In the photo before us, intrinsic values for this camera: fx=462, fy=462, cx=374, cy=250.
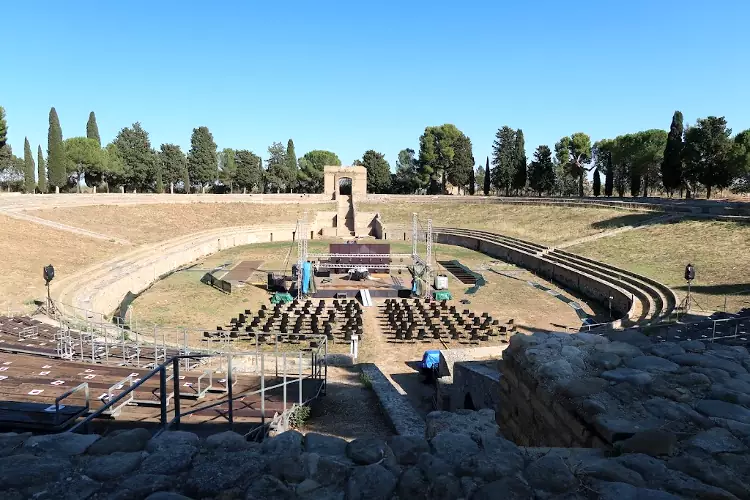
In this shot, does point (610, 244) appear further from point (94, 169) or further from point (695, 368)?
point (94, 169)

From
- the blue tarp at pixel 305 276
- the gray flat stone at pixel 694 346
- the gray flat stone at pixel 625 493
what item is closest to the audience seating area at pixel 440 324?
the blue tarp at pixel 305 276

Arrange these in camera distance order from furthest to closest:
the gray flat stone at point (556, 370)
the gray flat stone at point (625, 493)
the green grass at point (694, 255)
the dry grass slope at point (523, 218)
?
the dry grass slope at point (523, 218), the green grass at point (694, 255), the gray flat stone at point (556, 370), the gray flat stone at point (625, 493)

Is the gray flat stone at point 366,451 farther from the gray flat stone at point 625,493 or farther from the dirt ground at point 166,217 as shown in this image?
the dirt ground at point 166,217

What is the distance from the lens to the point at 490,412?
19.4 ft

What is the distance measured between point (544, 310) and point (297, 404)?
17315 mm

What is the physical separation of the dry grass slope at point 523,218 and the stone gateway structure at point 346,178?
102 inches

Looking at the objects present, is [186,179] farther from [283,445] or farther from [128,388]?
→ [283,445]

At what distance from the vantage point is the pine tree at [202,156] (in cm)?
6856

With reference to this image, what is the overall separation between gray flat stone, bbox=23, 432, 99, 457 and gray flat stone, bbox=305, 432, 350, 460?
1.58m

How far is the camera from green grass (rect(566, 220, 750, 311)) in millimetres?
19844

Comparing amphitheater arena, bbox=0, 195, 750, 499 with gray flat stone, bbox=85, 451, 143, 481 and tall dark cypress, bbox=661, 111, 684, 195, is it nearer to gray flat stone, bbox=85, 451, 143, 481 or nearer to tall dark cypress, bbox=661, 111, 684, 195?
gray flat stone, bbox=85, 451, 143, 481

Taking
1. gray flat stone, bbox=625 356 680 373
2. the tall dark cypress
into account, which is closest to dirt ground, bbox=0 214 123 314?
gray flat stone, bbox=625 356 680 373

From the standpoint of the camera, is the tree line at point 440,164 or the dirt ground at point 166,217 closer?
the dirt ground at point 166,217

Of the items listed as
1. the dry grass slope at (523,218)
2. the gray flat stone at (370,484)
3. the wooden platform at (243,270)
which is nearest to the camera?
the gray flat stone at (370,484)
